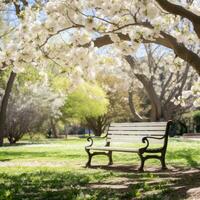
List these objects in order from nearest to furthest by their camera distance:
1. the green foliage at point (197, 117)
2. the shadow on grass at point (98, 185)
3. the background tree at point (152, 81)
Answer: the shadow on grass at point (98, 185) → the background tree at point (152, 81) → the green foliage at point (197, 117)

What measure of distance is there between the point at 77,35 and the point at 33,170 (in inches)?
162

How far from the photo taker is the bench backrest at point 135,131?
12.1 metres

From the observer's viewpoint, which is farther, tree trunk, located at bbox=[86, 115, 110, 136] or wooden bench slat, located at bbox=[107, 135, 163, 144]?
tree trunk, located at bbox=[86, 115, 110, 136]

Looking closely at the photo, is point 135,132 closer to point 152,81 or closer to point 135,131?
point 135,131

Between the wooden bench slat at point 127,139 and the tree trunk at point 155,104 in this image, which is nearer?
the wooden bench slat at point 127,139

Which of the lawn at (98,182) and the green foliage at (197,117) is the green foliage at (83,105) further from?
the lawn at (98,182)

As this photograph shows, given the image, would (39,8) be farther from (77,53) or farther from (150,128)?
(150,128)

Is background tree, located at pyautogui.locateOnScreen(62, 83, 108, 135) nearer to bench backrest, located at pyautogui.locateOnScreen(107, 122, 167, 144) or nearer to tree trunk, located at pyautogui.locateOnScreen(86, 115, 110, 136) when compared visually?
tree trunk, located at pyautogui.locateOnScreen(86, 115, 110, 136)

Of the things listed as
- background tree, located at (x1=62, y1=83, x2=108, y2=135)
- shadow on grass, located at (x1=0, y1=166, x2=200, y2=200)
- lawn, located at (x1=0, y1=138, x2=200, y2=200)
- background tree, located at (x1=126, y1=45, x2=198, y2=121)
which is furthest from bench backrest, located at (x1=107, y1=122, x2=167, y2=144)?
background tree, located at (x1=62, y1=83, x2=108, y2=135)

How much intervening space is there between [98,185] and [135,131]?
4.51 m

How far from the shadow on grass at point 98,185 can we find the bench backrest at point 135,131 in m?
1.16

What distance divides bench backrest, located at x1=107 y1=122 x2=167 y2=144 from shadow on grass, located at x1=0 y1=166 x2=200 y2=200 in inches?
45.7

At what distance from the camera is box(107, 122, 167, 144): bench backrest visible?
1212cm

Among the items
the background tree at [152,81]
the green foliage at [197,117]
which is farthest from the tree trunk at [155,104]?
the green foliage at [197,117]
